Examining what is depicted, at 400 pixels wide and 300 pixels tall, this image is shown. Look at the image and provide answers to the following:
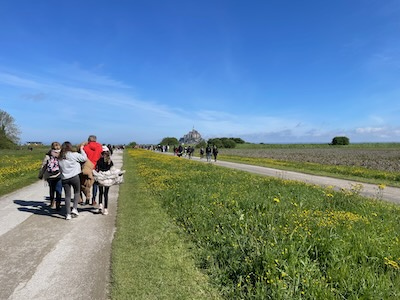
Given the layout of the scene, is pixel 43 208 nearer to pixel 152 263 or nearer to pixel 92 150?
pixel 92 150

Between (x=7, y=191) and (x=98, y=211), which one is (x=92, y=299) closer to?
(x=98, y=211)

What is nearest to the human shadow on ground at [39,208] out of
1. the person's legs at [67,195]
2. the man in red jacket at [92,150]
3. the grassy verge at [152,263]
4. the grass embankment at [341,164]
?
the person's legs at [67,195]

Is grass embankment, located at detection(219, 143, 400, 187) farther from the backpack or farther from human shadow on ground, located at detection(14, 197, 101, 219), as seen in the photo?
the backpack

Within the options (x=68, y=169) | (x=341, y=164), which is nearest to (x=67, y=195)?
(x=68, y=169)

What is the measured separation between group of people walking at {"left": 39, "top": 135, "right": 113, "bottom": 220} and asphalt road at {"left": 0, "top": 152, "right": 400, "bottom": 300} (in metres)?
0.44

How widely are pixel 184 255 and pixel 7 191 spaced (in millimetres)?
10698

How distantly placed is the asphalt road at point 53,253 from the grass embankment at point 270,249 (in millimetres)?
381

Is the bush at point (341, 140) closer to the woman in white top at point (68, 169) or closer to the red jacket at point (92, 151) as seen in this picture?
the red jacket at point (92, 151)

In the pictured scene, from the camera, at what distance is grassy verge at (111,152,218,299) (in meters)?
4.31

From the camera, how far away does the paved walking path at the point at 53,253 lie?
429cm

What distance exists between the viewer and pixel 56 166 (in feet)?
30.0

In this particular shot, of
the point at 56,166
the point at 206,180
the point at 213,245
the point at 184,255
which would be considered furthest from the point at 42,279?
the point at 206,180

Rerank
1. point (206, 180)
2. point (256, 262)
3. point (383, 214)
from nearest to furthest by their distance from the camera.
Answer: point (256, 262) → point (383, 214) → point (206, 180)

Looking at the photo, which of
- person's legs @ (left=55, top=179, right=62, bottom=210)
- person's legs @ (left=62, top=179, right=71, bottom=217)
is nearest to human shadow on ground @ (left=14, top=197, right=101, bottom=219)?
person's legs @ (left=55, top=179, right=62, bottom=210)
